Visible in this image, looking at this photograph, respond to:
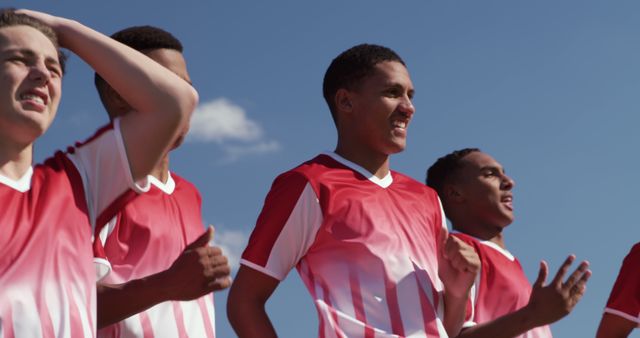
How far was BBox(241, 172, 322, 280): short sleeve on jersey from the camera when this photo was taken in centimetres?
527

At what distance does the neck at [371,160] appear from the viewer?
226 inches

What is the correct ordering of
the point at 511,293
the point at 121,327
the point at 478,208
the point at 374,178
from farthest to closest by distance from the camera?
the point at 478,208, the point at 511,293, the point at 374,178, the point at 121,327

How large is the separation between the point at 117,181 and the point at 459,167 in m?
4.77

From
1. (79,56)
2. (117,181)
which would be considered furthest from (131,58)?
(117,181)

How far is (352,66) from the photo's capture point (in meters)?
6.14

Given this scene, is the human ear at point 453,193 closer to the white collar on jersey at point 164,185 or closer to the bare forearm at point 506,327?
the bare forearm at point 506,327

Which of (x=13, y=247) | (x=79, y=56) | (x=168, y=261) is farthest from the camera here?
(x=168, y=261)

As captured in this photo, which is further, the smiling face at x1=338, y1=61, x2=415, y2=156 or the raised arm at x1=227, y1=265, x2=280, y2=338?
the smiling face at x1=338, y1=61, x2=415, y2=156

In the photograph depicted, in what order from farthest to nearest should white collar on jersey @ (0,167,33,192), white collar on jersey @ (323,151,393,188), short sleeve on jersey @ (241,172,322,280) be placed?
1. white collar on jersey @ (323,151,393,188)
2. short sleeve on jersey @ (241,172,322,280)
3. white collar on jersey @ (0,167,33,192)

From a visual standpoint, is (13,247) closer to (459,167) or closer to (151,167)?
(151,167)

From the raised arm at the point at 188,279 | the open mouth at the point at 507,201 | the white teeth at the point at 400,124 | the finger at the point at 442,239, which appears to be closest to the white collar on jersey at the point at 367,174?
the white teeth at the point at 400,124

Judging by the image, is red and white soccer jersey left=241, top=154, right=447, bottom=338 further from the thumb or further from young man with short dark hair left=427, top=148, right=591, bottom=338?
the thumb

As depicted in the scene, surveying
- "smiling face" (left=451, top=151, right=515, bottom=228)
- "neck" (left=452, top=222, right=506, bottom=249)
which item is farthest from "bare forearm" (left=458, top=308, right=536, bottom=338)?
"smiling face" (left=451, top=151, right=515, bottom=228)

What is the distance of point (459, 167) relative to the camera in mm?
8203
